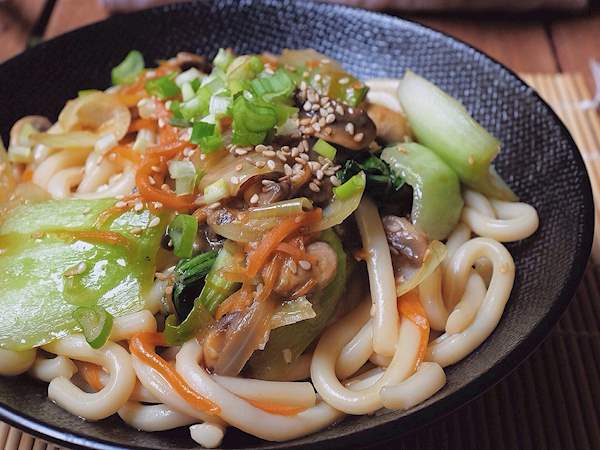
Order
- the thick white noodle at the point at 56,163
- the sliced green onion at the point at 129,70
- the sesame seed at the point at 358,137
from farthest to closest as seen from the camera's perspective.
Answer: the sliced green onion at the point at 129,70
the thick white noodle at the point at 56,163
the sesame seed at the point at 358,137

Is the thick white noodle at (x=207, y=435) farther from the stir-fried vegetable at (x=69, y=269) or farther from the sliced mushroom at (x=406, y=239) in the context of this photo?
the sliced mushroom at (x=406, y=239)

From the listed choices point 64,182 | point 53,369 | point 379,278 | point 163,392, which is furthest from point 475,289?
point 64,182

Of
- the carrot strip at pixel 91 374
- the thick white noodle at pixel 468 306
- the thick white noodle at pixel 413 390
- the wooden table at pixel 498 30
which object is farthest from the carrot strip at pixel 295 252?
the wooden table at pixel 498 30

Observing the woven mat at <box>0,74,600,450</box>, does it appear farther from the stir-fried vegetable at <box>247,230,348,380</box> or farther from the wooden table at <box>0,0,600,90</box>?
the wooden table at <box>0,0,600,90</box>

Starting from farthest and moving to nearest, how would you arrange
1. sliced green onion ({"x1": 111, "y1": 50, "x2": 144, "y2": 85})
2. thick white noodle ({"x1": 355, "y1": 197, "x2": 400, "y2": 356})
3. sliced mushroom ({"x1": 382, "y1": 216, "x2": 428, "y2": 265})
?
sliced green onion ({"x1": 111, "y1": 50, "x2": 144, "y2": 85}) → sliced mushroom ({"x1": 382, "y1": 216, "x2": 428, "y2": 265}) → thick white noodle ({"x1": 355, "y1": 197, "x2": 400, "y2": 356})

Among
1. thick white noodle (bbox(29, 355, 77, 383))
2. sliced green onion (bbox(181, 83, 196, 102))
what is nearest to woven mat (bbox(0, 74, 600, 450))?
thick white noodle (bbox(29, 355, 77, 383))

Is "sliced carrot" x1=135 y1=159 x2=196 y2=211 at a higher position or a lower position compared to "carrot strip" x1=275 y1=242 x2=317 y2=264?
higher

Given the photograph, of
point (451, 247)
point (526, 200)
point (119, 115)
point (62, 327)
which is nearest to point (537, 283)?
point (451, 247)
